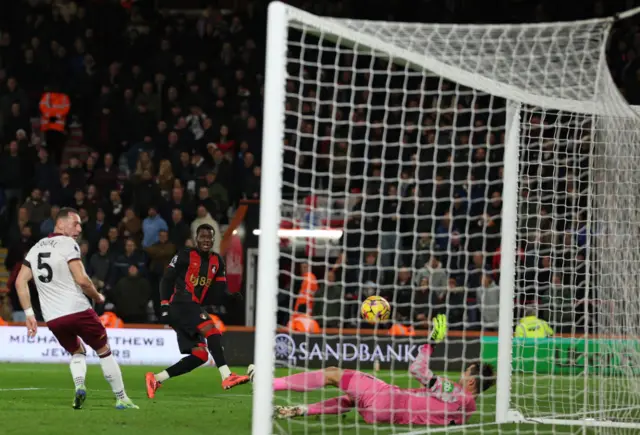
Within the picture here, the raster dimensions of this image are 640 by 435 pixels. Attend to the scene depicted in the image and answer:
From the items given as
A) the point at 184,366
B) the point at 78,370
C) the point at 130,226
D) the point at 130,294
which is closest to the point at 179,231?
the point at 130,226

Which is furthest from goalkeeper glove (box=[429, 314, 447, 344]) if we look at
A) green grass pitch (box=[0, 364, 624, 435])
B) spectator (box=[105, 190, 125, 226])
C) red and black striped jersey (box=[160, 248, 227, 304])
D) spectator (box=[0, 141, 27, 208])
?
spectator (box=[0, 141, 27, 208])

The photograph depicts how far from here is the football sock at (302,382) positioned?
7973 millimetres

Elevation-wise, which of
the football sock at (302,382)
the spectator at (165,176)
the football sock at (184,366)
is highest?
the spectator at (165,176)

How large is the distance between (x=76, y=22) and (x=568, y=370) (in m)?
12.7

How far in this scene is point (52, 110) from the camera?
19.9 m

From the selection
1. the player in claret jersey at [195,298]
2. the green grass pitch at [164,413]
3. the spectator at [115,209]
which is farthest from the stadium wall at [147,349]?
the player in claret jersey at [195,298]

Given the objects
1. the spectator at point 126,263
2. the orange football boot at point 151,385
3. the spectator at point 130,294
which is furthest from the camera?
the spectator at point 126,263

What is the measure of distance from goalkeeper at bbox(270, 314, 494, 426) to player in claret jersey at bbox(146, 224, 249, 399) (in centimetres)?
245

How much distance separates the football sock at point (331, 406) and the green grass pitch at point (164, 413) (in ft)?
0.33

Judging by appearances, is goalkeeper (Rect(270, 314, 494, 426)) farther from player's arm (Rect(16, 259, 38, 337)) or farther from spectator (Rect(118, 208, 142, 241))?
spectator (Rect(118, 208, 142, 241))

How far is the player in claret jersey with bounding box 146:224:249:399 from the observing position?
416 inches

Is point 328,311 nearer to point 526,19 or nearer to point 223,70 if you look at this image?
point 223,70

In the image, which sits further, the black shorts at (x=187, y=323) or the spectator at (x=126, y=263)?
the spectator at (x=126, y=263)

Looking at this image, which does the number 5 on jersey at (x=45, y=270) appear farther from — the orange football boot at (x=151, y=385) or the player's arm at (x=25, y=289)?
the orange football boot at (x=151, y=385)
